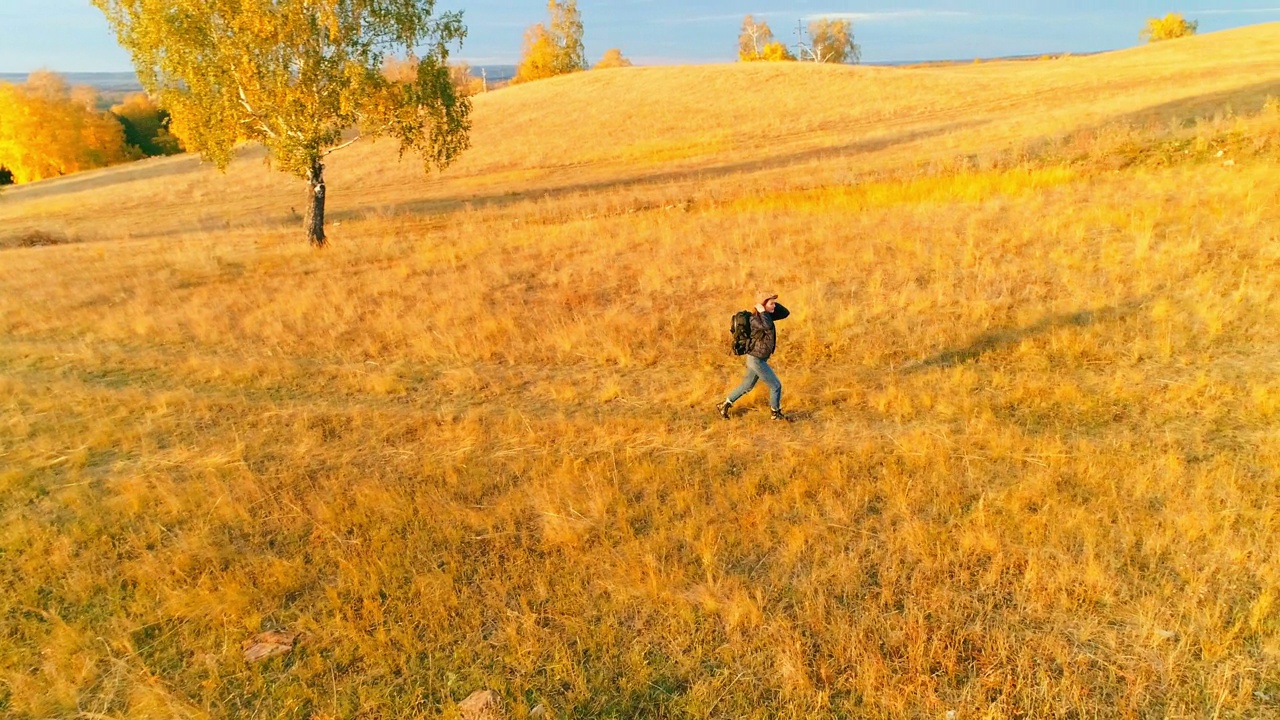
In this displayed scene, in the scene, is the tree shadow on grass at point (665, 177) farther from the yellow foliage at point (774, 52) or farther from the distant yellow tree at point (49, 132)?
the yellow foliage at point (774, 52)

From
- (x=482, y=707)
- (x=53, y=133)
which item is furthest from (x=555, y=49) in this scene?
(x=482, y=707)

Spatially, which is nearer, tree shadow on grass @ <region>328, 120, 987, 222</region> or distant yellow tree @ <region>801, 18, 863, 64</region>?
tree shadow on grass @ <region>328, 120, 987, 222</region>

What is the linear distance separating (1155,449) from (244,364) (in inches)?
477

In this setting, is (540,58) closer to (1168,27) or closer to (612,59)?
(612,59)

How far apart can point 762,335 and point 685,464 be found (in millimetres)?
1777

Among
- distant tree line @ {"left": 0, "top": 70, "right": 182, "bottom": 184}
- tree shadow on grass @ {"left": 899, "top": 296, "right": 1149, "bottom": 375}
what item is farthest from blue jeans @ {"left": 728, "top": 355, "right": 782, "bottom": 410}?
distant tree line @ {"left": 0, "top": 70, "right": 182, "bottom": 184}

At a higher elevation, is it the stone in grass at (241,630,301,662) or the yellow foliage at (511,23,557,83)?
the yellow foliage at (511,23,557,83)

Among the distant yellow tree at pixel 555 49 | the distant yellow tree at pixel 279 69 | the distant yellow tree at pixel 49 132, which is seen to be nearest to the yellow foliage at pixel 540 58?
the distant yellow tree at pixel 555 49

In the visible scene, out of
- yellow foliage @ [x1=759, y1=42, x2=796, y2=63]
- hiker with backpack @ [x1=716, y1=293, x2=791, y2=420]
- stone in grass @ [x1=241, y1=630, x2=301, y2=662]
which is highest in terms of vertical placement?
yellow foliage @ [x1=759, y1=42, x2=796, y2=63]

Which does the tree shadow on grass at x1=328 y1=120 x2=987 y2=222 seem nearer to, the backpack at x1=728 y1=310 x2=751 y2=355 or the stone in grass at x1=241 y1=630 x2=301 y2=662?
the backpack at x1=728 y1=310 x2=751 y2=355

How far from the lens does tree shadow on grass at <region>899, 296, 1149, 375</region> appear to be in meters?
9.47

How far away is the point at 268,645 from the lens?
492 cm

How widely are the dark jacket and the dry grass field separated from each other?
0.87 meters

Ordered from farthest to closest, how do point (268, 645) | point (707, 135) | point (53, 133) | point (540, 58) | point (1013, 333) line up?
point (540, 58), point (53, 133), point (707, 135), point (1013, 333), point (268, 645)
